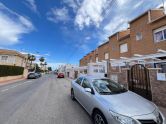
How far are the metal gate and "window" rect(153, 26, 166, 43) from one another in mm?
8407

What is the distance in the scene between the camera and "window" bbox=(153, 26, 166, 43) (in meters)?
12.9

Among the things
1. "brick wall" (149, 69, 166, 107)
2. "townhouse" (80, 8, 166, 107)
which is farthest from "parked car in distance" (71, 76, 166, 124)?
"townhouse" (80, 8, 166, 107)

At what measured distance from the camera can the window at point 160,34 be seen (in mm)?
12859

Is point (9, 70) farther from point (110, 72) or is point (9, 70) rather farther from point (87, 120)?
point (87, 120)

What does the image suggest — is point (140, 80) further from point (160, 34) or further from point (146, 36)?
point (146, 36)

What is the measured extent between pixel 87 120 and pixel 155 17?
14978 millimetres

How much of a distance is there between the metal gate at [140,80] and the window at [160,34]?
841cm

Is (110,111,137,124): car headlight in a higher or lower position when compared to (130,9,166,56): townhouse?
lower

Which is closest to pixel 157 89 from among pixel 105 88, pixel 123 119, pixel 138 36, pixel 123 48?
pixel 105 88

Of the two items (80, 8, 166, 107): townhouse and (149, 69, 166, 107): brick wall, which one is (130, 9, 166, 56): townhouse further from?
(149, 69, 166, 107): brick wall

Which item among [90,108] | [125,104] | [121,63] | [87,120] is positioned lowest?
[87,120]

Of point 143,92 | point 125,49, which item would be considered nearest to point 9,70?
point 125,49

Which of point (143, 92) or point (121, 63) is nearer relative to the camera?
point (143, 92)

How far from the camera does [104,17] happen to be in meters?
9.62
